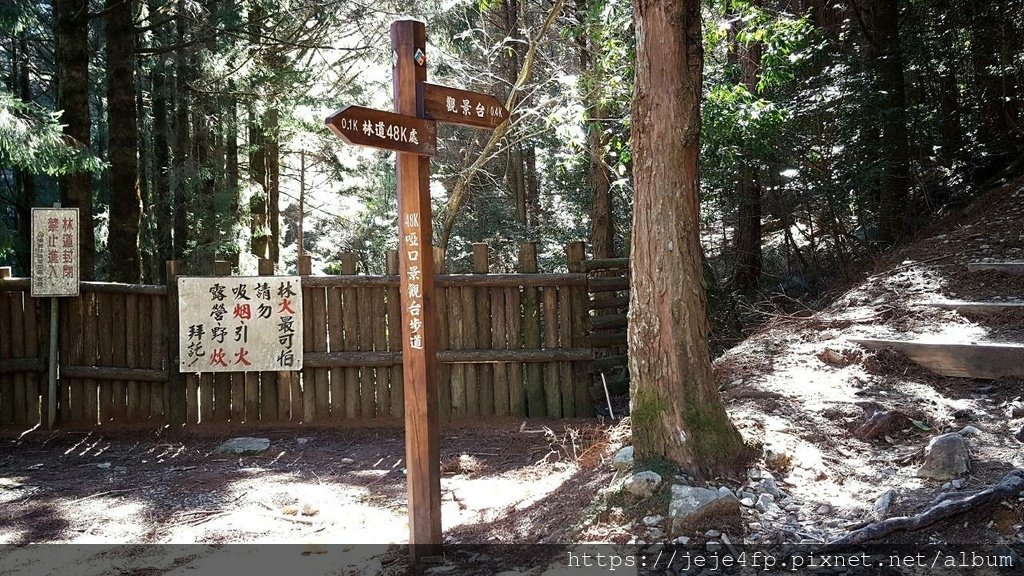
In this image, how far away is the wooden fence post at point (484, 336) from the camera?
7.79 metres

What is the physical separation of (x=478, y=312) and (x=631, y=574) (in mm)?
4518

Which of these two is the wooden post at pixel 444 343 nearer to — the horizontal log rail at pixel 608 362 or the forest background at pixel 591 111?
the horizontal log rail at pixel 608 362

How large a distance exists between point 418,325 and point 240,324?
163 inches

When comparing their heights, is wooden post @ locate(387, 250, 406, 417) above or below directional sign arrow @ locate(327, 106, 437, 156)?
below

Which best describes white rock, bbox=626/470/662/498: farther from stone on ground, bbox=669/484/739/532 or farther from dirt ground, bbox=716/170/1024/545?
dirt ground, bbox=716/170/1024/545

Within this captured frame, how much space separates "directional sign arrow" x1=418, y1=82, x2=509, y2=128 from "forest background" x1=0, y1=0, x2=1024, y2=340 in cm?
293

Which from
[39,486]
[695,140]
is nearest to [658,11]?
[695,140]

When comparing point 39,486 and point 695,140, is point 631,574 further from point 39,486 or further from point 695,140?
point 39,486

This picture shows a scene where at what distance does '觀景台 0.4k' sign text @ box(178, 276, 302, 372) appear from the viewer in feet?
25.4

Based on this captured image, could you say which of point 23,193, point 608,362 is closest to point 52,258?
point 608,362

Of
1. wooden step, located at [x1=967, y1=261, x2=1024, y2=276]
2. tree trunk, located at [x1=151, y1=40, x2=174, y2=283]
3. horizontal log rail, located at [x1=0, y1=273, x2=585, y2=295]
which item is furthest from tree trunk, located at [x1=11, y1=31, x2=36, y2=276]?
wooden step, located at [x1=967, y1=261, x2=1024, y2=276]

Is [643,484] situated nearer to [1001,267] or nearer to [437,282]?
[437,282]

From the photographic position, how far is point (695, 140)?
176 inches

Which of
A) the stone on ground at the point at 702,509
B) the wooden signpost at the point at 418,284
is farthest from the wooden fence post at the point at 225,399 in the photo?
the stone on ground at the point at 702,509
